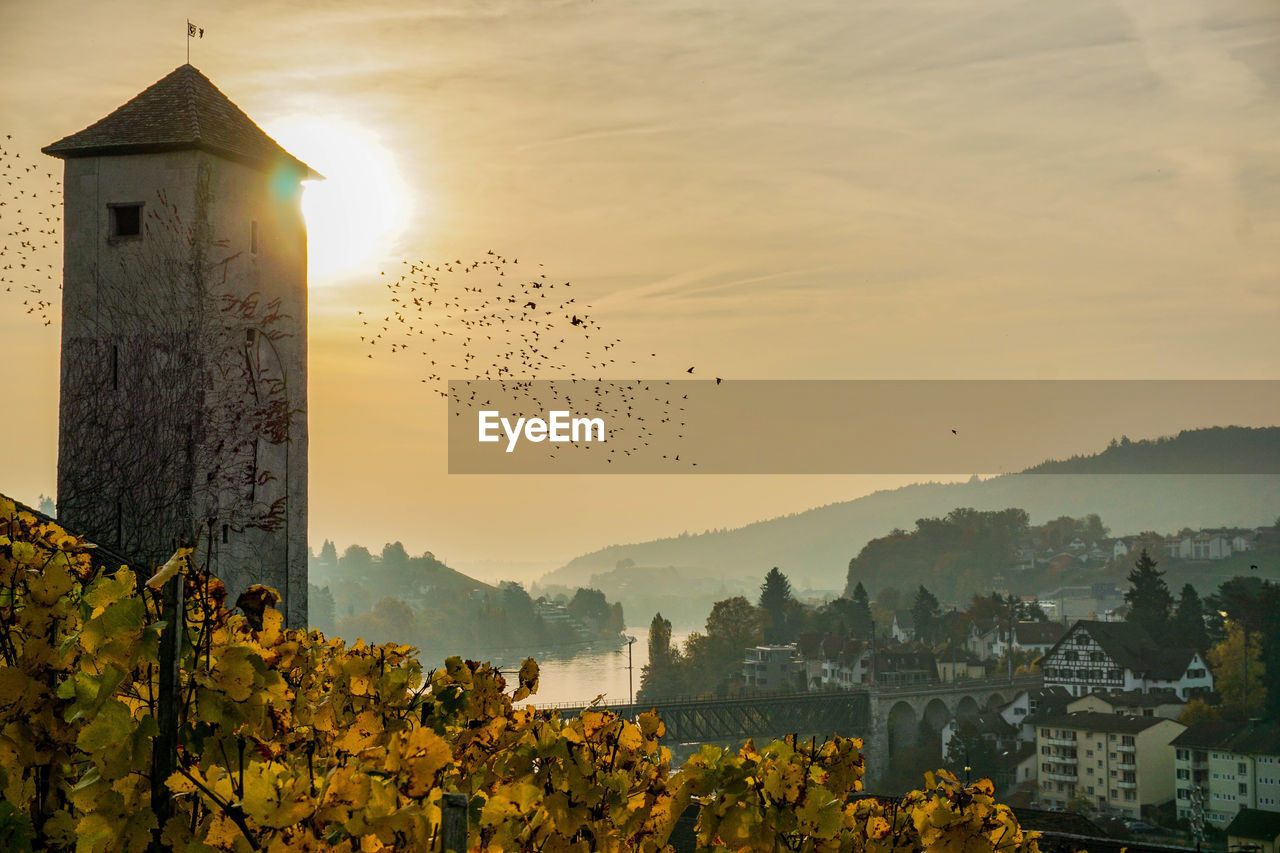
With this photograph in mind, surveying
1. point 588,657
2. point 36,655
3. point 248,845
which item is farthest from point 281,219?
point 588,657

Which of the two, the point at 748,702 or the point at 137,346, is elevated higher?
the point at 137,346

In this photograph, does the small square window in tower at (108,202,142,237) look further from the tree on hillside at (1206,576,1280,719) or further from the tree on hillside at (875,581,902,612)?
the tree on hillside at (875,581,902,612)

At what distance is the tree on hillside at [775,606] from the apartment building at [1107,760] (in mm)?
52808

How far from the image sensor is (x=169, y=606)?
4.11 meters

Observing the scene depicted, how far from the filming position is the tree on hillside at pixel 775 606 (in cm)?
13188

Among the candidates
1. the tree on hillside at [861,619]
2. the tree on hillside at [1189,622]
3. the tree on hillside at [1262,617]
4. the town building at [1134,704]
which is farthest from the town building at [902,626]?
the town building at [1134,704]

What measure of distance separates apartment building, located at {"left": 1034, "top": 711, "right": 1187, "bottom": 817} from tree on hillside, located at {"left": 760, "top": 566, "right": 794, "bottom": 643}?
173ft

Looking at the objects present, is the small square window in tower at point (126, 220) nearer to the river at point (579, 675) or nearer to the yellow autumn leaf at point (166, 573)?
the yellow autumn leaf at point (166, 573)

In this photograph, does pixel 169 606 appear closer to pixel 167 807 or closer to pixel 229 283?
pixel 167 807

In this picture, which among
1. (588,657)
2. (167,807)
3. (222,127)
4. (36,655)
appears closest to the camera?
(167,807)

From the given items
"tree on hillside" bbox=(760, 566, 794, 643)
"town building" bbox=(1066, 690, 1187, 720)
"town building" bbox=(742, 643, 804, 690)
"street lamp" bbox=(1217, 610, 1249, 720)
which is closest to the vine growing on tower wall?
"town building" bbox=(1066, 690, 1187, 720)

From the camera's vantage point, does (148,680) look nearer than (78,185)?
Yes

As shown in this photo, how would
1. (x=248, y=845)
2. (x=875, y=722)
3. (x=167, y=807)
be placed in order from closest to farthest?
(x=248, y=845) < (x=167, y=807) < (x=875, y=722)

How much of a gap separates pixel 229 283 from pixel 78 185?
3.24 meters
